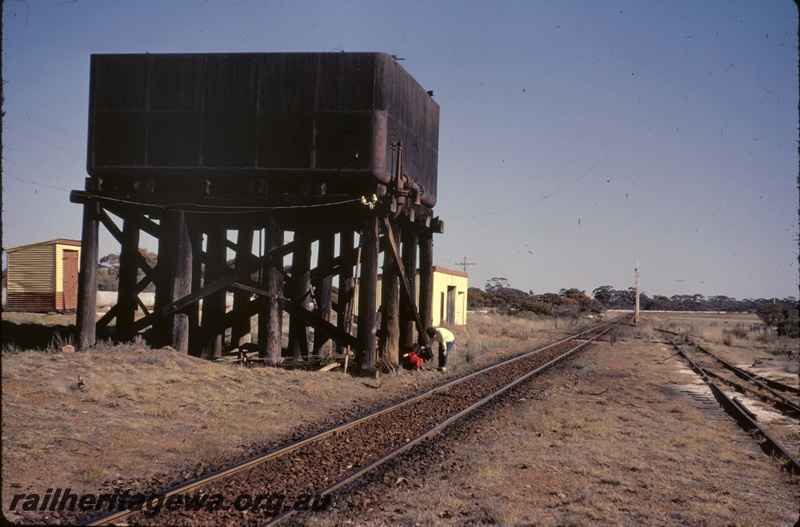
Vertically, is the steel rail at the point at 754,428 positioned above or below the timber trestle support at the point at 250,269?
below

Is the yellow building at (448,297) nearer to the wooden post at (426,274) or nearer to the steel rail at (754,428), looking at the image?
the wooden post at (426,274)

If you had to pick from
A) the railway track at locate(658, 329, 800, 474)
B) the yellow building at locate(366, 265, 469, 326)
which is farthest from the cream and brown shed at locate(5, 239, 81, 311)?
the railway track at locate(658, 329, 800, 474)

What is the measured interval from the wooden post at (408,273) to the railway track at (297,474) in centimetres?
605

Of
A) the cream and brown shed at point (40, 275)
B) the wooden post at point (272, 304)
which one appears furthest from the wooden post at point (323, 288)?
the cream and brown shed at point (40, 275)

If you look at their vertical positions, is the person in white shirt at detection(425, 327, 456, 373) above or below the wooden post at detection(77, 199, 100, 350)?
below

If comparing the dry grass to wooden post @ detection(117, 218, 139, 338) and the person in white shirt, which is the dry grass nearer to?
the person in white shirt

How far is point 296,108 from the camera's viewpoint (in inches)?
579

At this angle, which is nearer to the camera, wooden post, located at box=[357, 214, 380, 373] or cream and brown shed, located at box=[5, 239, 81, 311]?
wooden post, located at box=[357, 214, 380, 373]

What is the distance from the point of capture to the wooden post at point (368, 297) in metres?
14.7

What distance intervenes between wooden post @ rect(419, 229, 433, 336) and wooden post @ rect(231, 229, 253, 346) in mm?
4936

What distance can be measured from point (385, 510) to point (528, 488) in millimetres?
1725

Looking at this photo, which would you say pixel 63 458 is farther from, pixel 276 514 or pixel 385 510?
pixel 385 510

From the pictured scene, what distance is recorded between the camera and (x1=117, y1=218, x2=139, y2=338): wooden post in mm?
15195

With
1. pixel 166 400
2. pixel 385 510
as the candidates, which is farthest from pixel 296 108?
pixel 385 510
